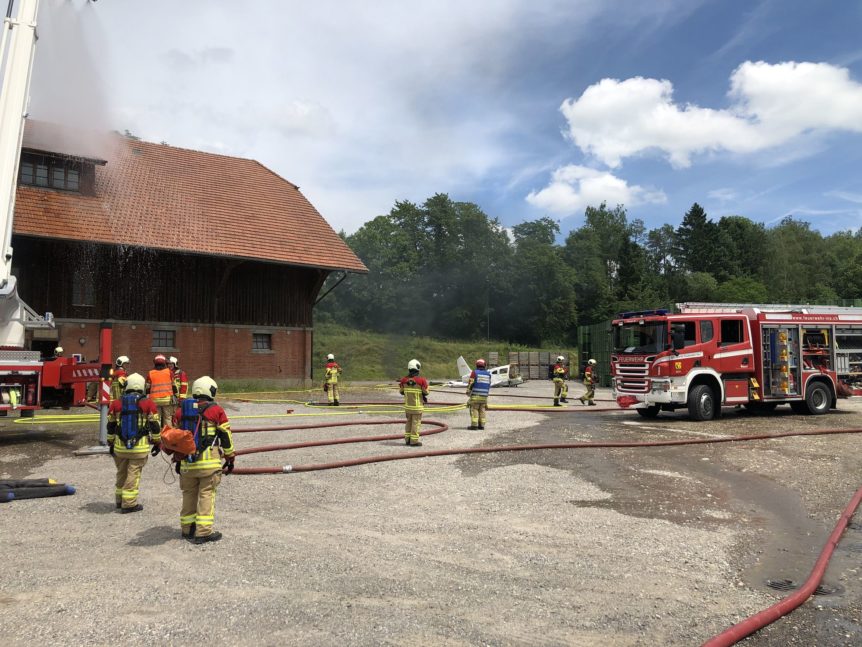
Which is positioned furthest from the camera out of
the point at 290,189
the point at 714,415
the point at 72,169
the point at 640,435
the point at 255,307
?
the point at 290,189

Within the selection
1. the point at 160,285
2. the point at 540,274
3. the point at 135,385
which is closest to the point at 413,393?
the point at 135,385

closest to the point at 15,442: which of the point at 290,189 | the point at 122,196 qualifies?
the point at 122,196

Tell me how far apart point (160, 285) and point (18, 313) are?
13882 millimetres

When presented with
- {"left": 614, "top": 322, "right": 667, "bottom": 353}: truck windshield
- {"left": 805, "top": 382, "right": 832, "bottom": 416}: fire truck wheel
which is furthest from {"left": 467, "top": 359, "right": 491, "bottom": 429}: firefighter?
{"left": 805, "top": 382, "right": 832, "bottom": 416}: fire truck wheel

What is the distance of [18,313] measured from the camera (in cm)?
1077

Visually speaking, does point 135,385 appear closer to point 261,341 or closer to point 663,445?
point 663,445

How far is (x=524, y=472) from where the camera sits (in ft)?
28.7

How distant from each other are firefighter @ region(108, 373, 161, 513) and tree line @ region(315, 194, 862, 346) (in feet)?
127

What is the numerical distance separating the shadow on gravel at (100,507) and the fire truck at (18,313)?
372 cm

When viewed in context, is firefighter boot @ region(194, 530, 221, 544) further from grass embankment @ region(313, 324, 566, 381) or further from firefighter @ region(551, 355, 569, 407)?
grass embankment @ region(313, 324, 566, 381)

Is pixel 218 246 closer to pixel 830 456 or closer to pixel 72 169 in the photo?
pixel 72 169

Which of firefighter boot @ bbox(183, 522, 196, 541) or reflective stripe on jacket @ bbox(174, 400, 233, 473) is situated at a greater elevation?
reflective stripe on jacket @ bbox(174, 400, 233, 473)

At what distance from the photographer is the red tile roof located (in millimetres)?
22109

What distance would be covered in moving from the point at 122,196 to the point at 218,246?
14.0 feet
